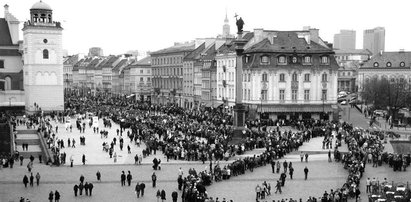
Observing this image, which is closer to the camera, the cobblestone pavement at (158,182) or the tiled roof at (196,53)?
the cobblestone pavement at (158,182)

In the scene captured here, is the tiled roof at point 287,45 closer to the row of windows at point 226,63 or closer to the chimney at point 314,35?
the chimney at point 314,35

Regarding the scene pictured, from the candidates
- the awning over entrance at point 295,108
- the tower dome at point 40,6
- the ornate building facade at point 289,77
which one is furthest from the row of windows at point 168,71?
the awning over entrance at point 295,108

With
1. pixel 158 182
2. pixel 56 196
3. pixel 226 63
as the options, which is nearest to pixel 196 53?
pixel 226 63

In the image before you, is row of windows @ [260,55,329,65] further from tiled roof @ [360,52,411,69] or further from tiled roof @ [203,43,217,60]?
tiled roof @ [360,52,411,69]

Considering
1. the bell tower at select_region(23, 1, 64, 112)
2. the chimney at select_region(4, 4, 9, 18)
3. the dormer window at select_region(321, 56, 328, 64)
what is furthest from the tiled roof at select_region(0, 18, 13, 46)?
the dormer window at select_region(321, 56, 328, 64)

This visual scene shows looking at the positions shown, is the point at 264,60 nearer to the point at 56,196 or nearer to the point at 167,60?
the point at 167,60

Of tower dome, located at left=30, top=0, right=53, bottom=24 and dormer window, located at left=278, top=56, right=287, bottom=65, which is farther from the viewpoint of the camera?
tower dome, located at left=30, top=0, right=53, bottom=24

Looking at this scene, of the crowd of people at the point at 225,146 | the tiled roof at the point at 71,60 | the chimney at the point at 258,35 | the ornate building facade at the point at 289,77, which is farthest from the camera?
the tiled roof at the point at 71,60
